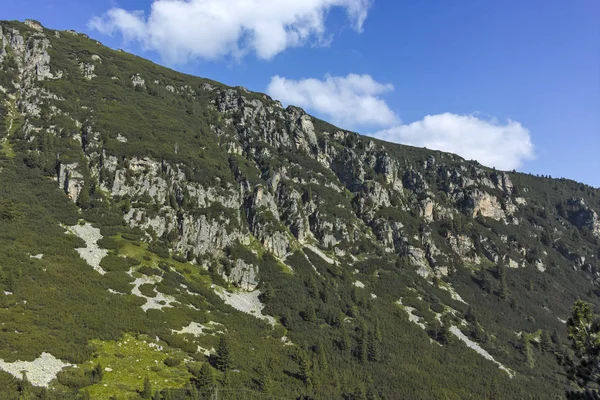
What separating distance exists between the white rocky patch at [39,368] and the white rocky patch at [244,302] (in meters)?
44.0

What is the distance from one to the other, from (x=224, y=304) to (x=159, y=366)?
3159 centimetres

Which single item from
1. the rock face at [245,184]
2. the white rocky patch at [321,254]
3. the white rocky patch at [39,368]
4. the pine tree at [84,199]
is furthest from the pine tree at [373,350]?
the pine tree at [84,199]

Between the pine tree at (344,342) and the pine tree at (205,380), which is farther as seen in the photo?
the pine tree at (344,342)

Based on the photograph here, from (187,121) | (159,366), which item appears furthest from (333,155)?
(159,366)

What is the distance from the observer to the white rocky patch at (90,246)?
Result: 81188mm

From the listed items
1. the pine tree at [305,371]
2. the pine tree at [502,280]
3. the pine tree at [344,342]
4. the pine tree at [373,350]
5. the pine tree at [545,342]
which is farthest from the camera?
the pine tree at [502,280]

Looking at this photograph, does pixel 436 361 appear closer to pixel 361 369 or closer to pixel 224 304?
pixel 361 369

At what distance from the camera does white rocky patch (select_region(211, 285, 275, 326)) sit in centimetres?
9419

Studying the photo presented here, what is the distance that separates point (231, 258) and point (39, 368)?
59575mm

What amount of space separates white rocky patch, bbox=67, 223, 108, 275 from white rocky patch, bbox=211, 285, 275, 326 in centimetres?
2598

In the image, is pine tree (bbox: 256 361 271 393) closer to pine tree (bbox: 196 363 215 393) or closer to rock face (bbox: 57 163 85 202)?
pine tree (bbox: 196 363 215 393)

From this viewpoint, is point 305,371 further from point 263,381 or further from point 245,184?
point 245,184

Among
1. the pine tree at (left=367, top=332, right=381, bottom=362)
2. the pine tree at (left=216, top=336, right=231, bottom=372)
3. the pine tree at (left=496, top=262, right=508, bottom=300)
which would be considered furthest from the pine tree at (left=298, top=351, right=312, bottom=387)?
the pine tree at (left=496, top=262, right=508, bottom=300)

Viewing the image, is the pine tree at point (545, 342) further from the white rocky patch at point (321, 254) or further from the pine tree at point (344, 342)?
the white rocky patch at point (321, 254)
